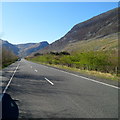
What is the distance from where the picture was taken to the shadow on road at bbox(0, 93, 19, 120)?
4.72 m

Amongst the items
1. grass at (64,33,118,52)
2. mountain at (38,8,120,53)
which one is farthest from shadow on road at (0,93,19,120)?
mountain at (38,8,120,53)

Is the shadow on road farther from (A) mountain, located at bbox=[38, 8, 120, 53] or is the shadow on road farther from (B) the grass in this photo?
(A) mountain, located at bbox=[38, 8, 120, 53]

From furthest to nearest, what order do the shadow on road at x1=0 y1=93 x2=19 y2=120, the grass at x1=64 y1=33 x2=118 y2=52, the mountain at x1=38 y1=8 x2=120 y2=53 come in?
1. the mountain at x1=38 y1=8 x2=120 y2=53
2. the grass at x1=64 y1=33 x2=118 y2=52
3. the shadow on road at x1=0 y1=93 x2=19 y2=120

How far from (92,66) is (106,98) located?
17069mm

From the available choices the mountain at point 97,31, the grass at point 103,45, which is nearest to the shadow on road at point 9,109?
the grass at point 103,45

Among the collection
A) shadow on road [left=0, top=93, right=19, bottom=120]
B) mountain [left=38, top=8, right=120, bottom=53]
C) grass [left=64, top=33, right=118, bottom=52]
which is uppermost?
mountain [left=38, top=8, right=120, bottom=53]

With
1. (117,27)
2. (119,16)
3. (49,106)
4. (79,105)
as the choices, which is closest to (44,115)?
(49,106)

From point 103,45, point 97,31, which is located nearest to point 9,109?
point 103,45

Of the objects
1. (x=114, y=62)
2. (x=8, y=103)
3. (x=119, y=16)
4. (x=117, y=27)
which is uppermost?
(x=119, y=16)

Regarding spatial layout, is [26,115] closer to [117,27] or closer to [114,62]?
[114,62]

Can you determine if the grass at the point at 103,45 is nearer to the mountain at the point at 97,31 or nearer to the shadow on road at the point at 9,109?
the mountain at the point at 97,31

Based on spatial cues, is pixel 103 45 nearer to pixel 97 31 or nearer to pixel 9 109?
pixel 97 31

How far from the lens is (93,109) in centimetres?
530

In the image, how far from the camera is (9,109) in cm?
540
